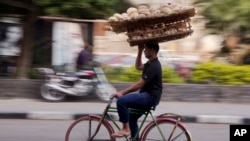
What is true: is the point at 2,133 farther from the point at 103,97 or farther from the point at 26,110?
the point at 103,97

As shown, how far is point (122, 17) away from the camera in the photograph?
6.35 metres

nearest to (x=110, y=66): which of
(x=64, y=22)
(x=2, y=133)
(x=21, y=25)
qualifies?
(x=64, y=22)

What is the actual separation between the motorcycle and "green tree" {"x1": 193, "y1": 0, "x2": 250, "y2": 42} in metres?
3.69

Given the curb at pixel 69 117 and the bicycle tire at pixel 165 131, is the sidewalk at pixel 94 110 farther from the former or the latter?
the bicycle tire at pixel 165 131

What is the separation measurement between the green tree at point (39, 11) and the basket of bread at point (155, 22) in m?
5.34

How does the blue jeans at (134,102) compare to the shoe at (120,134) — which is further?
the shoe at (120,134)

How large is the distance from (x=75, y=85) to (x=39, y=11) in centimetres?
206

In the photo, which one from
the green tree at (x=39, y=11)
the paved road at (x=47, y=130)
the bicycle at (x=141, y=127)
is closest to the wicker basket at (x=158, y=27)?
the bicycle at (x=141, y=127)

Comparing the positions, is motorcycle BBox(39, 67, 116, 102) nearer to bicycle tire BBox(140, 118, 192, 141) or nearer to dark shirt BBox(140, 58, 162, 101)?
bicycle tire BBox(140, 118, 192, 141)

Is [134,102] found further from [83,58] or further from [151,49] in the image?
[83,58]

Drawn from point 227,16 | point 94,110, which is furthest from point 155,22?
point 227,16

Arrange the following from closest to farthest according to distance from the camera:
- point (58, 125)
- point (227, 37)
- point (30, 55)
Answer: point (58, 125), point (30, 55), point (227, 37)

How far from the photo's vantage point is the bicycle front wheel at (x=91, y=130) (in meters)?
6.71

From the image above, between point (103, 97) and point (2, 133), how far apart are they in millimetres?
3556
